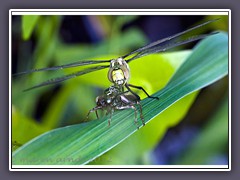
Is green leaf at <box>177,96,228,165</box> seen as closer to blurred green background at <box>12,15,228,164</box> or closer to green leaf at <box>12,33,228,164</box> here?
blurred green background at <box>12,15,228,164</box>

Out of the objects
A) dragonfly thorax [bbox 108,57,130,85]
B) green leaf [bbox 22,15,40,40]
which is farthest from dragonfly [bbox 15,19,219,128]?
green leaf [bbox 22,15,40,40]

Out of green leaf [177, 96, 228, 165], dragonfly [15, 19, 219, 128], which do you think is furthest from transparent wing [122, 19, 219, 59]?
green leaf [177, 96, 228, 165]

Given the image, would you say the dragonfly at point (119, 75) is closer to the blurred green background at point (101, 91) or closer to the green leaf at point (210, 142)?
the blurred green background at point (101, 91)

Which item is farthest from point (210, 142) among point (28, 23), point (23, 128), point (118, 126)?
point (28, 23)

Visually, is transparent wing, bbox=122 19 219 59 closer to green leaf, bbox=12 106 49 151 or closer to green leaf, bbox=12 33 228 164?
green leaf, bbox=12 33 228 164

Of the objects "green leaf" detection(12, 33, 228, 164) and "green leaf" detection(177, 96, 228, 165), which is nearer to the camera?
"green leaf" detection(12, 33, 228, 164)

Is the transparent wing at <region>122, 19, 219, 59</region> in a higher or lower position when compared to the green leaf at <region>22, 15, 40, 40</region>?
lower

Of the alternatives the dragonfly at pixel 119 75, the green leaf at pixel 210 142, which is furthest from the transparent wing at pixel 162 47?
the green leaf at pixel 210 142

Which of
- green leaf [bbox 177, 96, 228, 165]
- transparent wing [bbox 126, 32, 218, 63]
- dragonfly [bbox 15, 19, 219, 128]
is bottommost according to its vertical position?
green leaf [bbox 177, 96, 228, 165]
